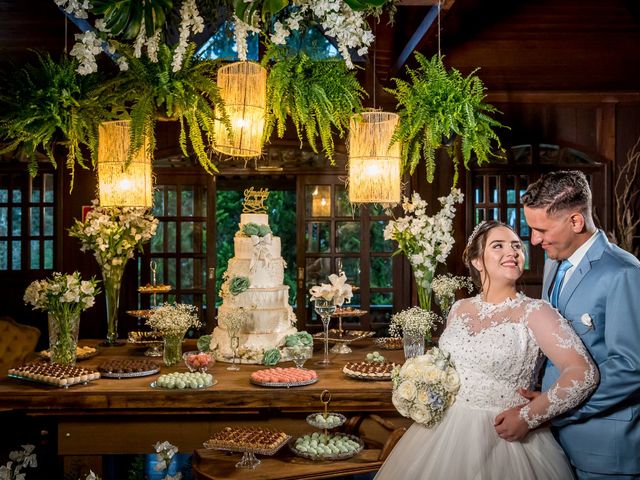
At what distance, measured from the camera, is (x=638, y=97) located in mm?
6918

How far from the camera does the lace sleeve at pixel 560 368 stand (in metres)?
2.24

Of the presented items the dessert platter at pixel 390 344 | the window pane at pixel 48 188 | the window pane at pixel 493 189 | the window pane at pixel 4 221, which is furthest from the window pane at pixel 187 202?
the dessert platter at pixel 390 344

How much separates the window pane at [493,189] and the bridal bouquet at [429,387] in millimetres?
4922

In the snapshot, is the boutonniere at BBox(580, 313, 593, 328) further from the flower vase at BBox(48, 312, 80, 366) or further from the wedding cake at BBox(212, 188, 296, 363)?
the flower vase at BBox(48, 312, 80, 366)

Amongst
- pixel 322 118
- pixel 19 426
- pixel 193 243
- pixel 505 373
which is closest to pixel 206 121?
pixel 322 118

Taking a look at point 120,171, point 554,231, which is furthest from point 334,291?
point 554,231

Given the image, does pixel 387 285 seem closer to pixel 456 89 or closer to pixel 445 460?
pixel 456 89

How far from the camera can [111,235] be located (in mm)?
5070

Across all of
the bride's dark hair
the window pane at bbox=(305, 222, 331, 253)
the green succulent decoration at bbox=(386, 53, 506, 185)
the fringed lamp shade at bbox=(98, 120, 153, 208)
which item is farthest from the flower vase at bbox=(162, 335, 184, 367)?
the window pane at bbox=(305, 222, 331, 253)

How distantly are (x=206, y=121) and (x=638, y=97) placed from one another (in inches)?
204

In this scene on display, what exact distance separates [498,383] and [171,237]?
581 centimetres

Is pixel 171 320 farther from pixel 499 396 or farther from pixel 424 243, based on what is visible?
pixel 499 396

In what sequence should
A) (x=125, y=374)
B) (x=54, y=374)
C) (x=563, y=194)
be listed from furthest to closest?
(x=125, y=374) → (x=54, y=374) → (x=563, y=194)

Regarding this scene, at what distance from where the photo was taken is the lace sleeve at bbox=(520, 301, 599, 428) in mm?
2244
